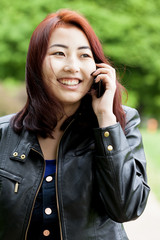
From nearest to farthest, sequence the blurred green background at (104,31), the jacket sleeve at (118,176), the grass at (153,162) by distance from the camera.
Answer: the jacket sleeve at (118,176) < the grass at (153,162) < the blurred green background at (104,31)

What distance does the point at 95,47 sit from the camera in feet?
6.48

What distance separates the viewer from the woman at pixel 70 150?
5.88ft

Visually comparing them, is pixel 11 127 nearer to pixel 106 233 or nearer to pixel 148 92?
pixel 106 233

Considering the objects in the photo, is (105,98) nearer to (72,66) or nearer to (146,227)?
(72,66)

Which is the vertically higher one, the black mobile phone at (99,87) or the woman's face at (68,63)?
the woman's face at (68,63)

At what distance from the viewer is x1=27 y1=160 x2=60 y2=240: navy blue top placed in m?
1.81

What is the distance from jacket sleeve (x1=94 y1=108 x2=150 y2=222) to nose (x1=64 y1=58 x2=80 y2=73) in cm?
34

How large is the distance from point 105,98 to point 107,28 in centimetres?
1217

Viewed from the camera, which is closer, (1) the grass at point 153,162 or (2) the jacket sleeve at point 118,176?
(2) the jacket sleeve at point 118,176

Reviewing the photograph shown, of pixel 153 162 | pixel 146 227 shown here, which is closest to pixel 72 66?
pixel 146 227

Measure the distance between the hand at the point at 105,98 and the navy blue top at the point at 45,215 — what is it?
41 centimetres

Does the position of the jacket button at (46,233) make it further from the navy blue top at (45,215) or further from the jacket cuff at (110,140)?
the jacket cuff at (110,140)

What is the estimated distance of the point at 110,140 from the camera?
5.95 ft

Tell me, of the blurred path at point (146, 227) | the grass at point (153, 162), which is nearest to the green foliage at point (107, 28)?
the grass at point (153, 162)
